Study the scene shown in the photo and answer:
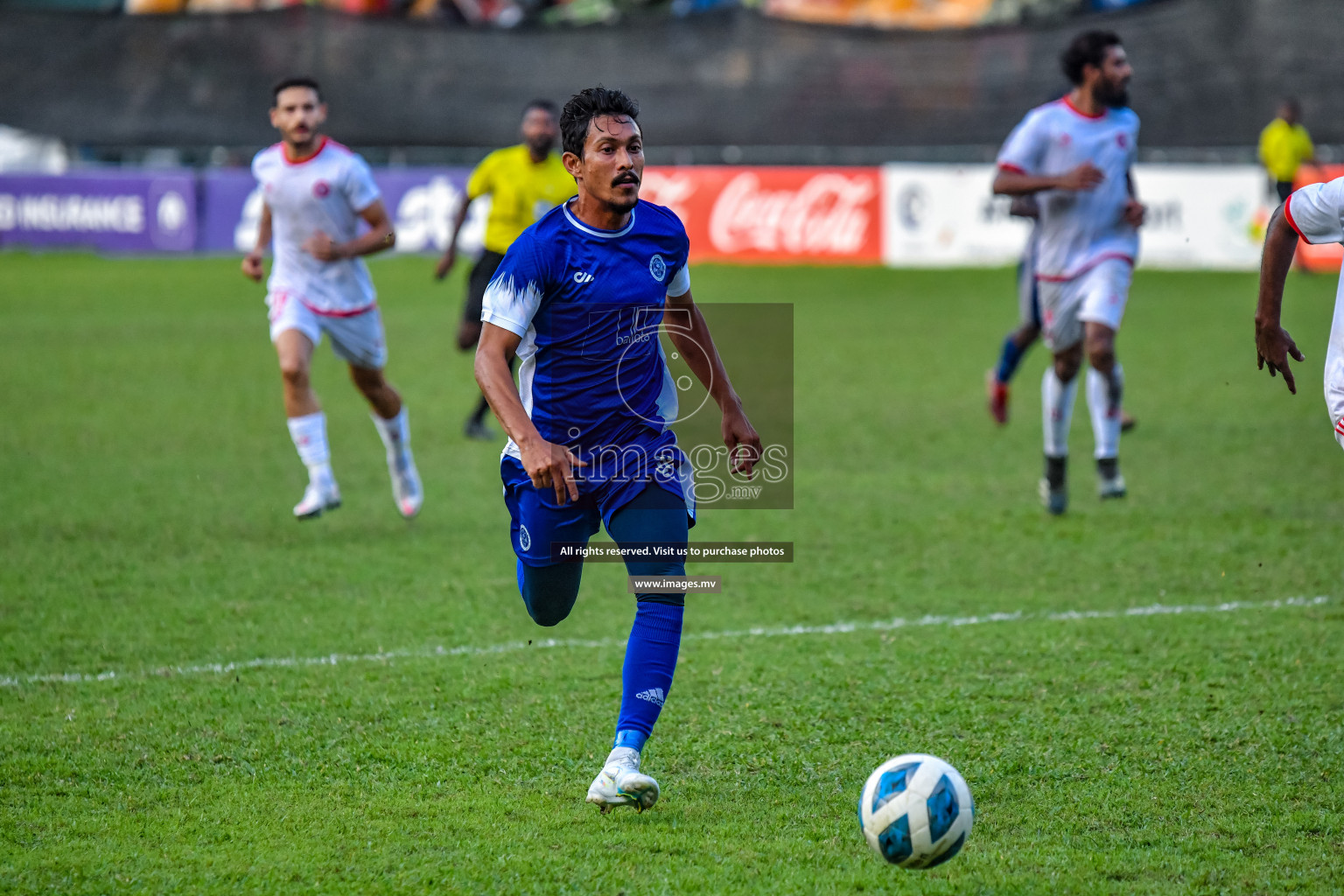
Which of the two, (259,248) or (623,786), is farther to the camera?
(259,248)

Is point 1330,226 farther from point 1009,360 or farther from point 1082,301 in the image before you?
point 1009,360

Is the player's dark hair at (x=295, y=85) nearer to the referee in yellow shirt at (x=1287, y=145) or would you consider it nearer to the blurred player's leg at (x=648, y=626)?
the blurred player's leg at (x=648, y=626)

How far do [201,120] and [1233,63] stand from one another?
15.8 metres

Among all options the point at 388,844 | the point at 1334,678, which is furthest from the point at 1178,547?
the point at 388,844

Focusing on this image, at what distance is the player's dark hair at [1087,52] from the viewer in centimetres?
816

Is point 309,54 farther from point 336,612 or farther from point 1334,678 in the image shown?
point 1334,678

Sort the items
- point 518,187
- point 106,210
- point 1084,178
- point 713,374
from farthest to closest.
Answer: point 106,210, point 518,187, point 1084,178, point 713,374

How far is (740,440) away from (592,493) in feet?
1.64

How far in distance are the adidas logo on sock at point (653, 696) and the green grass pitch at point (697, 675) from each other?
0.30 metres

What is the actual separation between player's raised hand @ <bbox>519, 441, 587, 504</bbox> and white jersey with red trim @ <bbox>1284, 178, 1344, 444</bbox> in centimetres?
223

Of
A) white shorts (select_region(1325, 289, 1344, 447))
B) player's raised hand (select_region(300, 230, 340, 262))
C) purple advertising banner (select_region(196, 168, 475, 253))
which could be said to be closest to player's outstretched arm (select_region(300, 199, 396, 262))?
player's raised hand (select_region(300, 230, 340, 262))

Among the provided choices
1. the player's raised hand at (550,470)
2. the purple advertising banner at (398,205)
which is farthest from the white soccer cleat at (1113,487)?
the purple advertising banner at (398,205)

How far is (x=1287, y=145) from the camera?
781 inches

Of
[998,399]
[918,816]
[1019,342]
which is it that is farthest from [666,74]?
[918,816]
